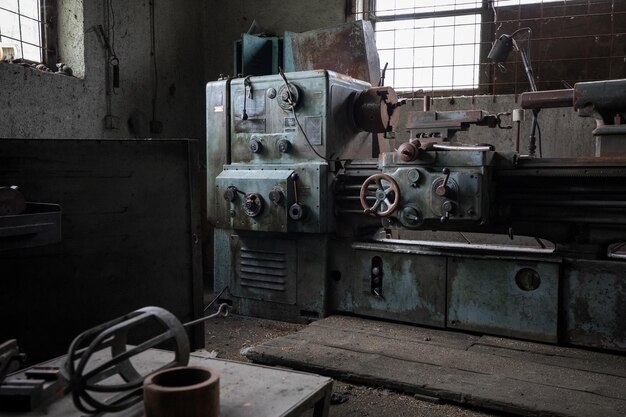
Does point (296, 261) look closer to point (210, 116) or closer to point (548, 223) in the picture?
point (210, 116)

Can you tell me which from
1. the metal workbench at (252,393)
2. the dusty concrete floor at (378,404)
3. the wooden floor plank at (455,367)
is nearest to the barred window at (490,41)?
the wooden floor plank at (455,367)

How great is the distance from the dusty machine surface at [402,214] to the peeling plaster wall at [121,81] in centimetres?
96

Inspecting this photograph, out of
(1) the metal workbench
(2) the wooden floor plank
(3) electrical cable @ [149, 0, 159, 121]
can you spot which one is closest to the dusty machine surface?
(2) the wooden floor plank

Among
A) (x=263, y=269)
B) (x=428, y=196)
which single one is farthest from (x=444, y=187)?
(x=263, y=269)

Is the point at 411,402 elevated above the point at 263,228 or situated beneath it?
situated beneath

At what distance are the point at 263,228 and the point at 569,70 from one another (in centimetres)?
225

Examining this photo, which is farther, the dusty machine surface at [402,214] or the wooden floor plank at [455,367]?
the dusty machine surface at [402,214]

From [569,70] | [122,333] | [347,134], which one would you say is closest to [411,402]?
[122,333]

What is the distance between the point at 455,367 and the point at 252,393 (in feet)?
3.90

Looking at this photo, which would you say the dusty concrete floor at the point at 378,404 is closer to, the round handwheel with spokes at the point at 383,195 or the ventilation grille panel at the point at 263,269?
the ventilation grille panel at the point at 263,269

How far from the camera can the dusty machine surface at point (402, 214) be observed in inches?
85.5

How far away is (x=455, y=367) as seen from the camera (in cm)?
200

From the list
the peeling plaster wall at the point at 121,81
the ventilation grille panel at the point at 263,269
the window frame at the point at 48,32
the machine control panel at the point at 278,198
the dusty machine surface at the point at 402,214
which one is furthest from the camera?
the window frame at the point at 48,32

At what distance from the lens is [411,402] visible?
1.84m
